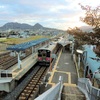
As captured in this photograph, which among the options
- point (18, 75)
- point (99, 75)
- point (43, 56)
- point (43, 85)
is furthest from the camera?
point (43, 56)

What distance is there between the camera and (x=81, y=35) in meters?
7.58

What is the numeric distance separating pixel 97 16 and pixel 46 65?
15087 mm

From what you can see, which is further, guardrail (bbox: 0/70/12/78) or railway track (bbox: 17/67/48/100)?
guardrail (bbox: 0/70/12/78)

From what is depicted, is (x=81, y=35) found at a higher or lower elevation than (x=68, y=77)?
higher

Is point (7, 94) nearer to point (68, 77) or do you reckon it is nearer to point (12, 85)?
point (12, 85)

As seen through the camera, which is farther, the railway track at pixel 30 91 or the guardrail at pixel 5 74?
the guardrail at pixel 5 74

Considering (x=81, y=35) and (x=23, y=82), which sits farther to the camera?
(x=23, y=82)

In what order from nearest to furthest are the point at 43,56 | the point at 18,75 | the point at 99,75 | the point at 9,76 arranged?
the point at 99,75 → the point at 9,76 → the point at 18,75 → the point at 43,56

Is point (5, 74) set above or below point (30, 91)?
above

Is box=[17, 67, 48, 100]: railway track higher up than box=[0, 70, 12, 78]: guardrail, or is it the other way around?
box=[0, 70, 12, 78]: guardrail

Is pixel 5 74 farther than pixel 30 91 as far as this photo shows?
Yes

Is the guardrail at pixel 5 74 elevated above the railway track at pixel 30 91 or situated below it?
above

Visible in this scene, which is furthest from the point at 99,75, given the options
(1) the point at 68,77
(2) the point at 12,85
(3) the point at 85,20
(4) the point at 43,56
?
(4) the point at 43,56

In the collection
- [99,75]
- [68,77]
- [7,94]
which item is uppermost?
[99,75]
